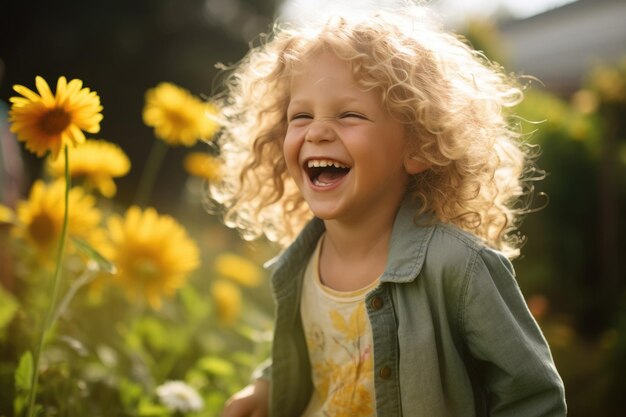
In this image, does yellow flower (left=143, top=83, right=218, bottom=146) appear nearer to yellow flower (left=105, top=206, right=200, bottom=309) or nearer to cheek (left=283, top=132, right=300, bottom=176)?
yellow flower (left=105, top=206, right=200, bottom=309)

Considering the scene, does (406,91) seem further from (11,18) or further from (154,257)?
(11,18)

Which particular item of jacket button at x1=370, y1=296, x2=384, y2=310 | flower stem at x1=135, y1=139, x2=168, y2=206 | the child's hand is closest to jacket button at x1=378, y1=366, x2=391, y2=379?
jacket button at x1=370, y1=296, x2=384, y2=310

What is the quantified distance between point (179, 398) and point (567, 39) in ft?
37.6

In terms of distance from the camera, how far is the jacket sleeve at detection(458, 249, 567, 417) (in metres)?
1.45

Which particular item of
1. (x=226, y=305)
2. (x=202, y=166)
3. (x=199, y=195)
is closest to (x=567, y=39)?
(x=199, y=195)

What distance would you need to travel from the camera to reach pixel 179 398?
1.98m

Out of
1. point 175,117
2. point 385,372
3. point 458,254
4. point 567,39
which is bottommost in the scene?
point 385,372

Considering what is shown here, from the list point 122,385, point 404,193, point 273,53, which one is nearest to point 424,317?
point 404,193

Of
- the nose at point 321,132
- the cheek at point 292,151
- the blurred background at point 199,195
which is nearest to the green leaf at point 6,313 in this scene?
the blurred background at point 199,195

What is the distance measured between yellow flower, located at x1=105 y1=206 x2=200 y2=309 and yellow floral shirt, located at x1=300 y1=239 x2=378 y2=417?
0.75m

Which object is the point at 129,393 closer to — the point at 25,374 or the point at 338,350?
the point at 25,374

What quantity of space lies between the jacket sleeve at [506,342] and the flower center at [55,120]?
0.99 m

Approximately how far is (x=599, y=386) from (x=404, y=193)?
202 centimetres

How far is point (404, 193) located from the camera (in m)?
1.78
